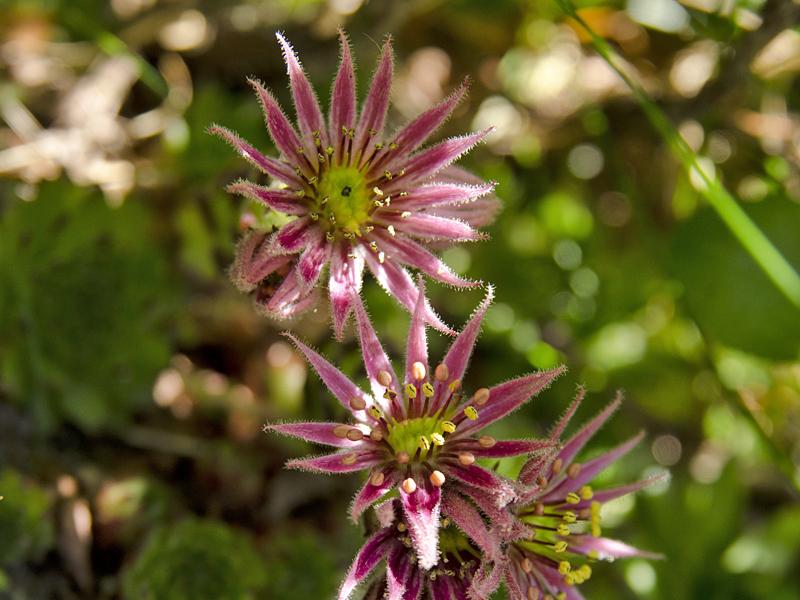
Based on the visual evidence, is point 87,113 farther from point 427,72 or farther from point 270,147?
point 427,72

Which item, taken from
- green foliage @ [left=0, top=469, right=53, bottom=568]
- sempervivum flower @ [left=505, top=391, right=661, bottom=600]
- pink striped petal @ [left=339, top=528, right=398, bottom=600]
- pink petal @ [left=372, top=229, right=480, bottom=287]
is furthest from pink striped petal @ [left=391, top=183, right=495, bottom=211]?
green foliage @ [left=0, top=469, right=53, bottom=568]

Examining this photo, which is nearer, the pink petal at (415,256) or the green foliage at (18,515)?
the pink petal at (415,256)

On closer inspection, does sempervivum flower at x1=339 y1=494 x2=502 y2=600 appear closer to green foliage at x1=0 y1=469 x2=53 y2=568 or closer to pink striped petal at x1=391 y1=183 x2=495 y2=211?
pink striped petal at x1=391 y1=183 x2=495 y2=211

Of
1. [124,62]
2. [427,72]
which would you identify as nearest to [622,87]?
[427,72]

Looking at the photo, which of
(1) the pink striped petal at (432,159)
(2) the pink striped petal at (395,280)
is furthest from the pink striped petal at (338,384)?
(1) the pink striped petal at (432,159)

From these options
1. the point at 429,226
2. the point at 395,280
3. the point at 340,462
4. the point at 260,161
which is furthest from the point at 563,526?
the point at 260,161

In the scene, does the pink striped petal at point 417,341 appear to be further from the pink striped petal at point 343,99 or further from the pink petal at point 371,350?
the pink striped petal at point 343,99

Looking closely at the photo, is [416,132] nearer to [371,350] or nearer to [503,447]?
[371,350]
